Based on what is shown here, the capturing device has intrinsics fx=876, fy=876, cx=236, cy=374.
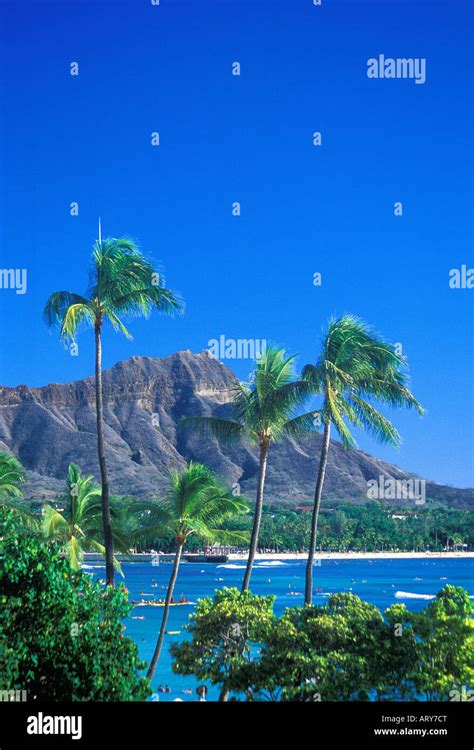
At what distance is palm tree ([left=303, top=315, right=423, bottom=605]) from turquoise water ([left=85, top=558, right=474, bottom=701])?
76.1 ft

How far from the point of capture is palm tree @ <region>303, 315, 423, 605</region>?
1596cm

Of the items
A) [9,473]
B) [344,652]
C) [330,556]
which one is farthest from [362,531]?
[344,652]

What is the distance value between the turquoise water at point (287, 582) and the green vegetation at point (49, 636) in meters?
28.3

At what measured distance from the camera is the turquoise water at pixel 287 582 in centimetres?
5510

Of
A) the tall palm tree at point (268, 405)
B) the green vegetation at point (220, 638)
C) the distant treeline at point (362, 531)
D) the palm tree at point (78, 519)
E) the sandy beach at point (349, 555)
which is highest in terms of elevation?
the tall palm tree at point (268, 405)

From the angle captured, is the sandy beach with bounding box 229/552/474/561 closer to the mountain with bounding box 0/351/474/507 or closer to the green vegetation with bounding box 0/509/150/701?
the mountain with bounding box 0/351/474/507

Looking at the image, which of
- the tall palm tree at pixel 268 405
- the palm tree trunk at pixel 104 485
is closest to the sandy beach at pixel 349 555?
the tall palm tree at pixel 268 405

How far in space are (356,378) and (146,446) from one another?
148 meters

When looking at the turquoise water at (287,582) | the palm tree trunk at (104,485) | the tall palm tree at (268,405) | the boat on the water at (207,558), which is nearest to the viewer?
the palm tree trunk at (104,485)

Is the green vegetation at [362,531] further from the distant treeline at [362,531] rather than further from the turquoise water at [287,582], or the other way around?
the turquoise water at [287,582]

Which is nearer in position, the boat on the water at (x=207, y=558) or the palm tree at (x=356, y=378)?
the palm tree at (x=356, y=378)

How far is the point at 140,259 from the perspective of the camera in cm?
1512

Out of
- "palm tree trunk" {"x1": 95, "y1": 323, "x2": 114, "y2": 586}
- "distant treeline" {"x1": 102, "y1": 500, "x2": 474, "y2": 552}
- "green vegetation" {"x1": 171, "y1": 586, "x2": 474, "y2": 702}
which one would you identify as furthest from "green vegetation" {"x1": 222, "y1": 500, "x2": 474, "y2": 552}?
"green vegetation" {"x1": 171, "y1": 586, "x2": 474, "y2": 702}
